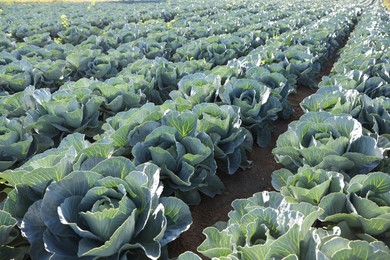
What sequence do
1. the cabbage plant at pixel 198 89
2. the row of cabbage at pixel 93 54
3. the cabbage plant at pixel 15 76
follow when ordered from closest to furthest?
the cabbage plant at pixel 198 89 < the cabbage plant at pixel 15 76 < the row of cabbage at pixel 93 54

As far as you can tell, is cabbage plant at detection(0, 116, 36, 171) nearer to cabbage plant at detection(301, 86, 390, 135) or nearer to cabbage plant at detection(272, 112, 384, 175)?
cabbage plant at detection(272, 112, 384, 175)

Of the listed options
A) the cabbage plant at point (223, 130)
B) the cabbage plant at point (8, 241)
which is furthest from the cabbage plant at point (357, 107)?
the cabbage plant at point (8, 241)

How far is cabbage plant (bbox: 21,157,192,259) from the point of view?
1.89m

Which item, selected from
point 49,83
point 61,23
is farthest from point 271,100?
point 61,23

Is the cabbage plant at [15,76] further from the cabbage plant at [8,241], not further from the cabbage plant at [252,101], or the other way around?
the cabbage plant at [8,241]

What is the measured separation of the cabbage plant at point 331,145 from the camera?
8.44ft

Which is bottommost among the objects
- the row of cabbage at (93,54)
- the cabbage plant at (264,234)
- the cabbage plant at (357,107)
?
the row of cabbage at (93,54)

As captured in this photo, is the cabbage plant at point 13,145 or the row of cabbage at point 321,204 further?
the cabbage plant at point 13,145

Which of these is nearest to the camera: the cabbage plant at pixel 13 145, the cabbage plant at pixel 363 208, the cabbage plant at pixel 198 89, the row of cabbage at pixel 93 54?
the cabbage plant at pixel 363 208

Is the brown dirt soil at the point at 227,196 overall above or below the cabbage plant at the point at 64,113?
below

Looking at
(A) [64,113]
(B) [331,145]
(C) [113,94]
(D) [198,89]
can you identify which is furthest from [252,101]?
(A) [64,113]

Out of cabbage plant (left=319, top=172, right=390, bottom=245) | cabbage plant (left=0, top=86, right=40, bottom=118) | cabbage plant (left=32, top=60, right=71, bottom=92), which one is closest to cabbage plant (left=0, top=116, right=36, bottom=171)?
cabbage plant (left=0, top=86, right=40, bottom=118)

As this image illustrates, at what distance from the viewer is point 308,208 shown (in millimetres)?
1840

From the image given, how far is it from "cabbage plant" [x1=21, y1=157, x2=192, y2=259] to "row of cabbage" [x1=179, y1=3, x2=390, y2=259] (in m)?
0.37
